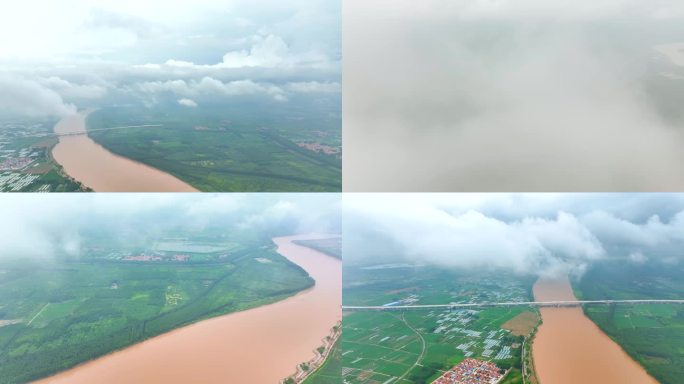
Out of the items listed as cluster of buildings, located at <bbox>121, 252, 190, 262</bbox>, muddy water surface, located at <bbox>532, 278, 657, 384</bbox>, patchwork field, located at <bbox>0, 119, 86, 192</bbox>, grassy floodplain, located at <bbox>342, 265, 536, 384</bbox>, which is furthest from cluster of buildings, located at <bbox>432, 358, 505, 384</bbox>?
Answer: patchwork field, located at <bbox>0, 119, 86, 192</bbox>

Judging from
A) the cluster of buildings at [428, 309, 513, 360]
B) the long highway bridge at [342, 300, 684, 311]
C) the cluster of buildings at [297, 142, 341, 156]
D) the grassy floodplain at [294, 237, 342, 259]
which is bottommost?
the cluster of buildings at [428, 309, 513, 360]

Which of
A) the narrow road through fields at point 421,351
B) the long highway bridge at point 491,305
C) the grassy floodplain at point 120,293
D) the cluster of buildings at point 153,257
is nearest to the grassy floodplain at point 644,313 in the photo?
the long highway bridge at point 491,305

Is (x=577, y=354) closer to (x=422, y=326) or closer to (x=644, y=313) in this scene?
(x=644, y=313)

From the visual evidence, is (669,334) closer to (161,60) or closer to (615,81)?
(615,81)

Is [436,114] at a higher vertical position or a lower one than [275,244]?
higher

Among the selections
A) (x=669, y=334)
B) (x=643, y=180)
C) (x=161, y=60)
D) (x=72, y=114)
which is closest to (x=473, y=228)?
(x=643, y=180)

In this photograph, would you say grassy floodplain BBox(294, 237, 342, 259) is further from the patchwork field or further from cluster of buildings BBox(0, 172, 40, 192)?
cluster of buildings BBox(0, 172, 40, 192)
